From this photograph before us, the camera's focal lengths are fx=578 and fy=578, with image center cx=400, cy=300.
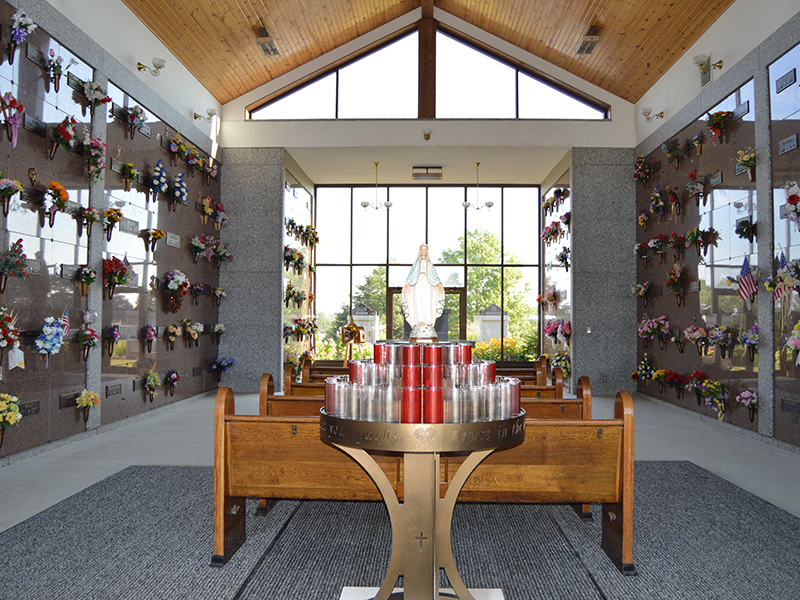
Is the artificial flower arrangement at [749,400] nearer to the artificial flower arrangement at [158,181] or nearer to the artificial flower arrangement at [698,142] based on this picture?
the artificial flower arrangement at [698,142]

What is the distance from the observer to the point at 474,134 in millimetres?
10148

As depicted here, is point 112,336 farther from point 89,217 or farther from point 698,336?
point 698,336

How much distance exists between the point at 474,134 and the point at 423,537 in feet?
28.6

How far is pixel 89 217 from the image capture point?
19.7 feet

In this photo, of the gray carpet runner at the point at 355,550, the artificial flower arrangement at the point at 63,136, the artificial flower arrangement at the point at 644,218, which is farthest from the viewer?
the artificial flower arrangement at the point at 644,218

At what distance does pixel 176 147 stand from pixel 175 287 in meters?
2.06

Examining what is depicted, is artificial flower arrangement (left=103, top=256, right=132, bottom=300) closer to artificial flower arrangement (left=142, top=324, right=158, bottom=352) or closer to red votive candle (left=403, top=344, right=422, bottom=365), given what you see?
artificial flower arrangement (left=142, top=324, right=158, bottom=352)

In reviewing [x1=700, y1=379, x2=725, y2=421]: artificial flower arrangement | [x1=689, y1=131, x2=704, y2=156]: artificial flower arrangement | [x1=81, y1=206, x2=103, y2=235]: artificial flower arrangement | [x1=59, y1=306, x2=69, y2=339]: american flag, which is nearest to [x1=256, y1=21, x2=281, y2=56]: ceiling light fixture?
[x1=81, y1=206, x2=103, y2=235]: artificial flower arrangement

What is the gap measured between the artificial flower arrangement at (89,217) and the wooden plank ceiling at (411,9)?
2973mm

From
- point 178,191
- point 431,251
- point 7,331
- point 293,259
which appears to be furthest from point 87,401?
point 431,251

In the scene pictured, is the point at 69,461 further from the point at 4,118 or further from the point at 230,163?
the point at 230,163

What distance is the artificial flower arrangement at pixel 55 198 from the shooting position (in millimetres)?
5363

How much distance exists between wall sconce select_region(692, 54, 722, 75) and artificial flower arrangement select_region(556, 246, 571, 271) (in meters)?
3.60

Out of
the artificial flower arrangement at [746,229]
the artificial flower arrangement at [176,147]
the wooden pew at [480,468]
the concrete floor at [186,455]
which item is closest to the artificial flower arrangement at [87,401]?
the concrete floor at [186,455]
